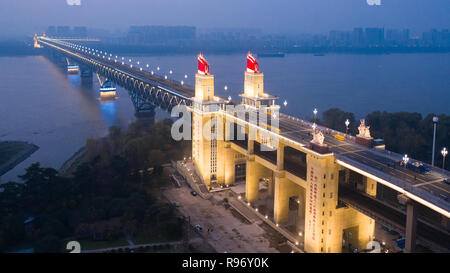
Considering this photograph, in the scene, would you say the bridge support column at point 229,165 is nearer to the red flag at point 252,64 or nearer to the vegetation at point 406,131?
the red flag at point 252,64

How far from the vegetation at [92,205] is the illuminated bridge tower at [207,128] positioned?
2845 millimetres

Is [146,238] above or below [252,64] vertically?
below

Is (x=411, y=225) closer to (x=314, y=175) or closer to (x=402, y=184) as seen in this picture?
(x=402, y=184)

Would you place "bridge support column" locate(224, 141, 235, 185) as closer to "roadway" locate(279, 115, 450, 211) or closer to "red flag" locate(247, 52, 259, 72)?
"red flag" locate(247, 52, 259, 72)

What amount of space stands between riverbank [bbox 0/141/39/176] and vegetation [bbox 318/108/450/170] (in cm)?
2539

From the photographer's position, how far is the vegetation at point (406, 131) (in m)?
29.7

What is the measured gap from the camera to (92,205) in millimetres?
21250

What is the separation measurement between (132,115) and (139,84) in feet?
16.3

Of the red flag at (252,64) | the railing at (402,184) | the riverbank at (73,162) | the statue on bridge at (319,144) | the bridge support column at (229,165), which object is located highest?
the red flag at (252,64)

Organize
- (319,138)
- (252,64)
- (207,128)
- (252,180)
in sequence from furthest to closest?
(252,64), (207,128), (252,180), (319,138)

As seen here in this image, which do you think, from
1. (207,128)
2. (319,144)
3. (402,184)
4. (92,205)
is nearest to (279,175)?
(319,144)

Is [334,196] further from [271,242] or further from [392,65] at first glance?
[392,65]

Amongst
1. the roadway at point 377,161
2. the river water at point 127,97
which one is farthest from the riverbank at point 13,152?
the roadway at point 377,161

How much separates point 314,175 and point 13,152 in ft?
94.4
